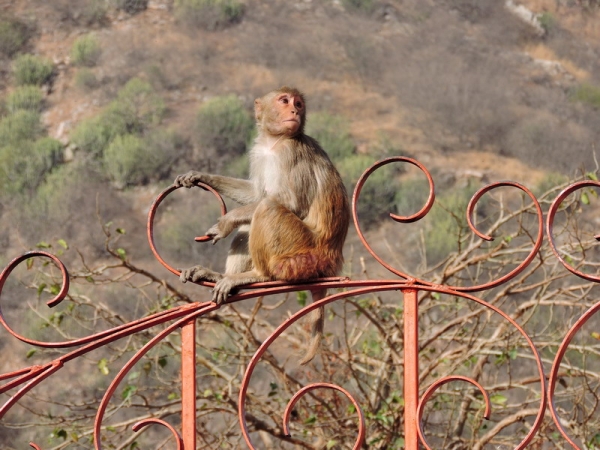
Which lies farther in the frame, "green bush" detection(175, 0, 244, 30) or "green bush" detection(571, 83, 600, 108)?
"green bush" detection(175, 0, 244, 30)

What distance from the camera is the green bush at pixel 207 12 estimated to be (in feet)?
93.6

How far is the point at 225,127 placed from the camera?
24234 millimetres

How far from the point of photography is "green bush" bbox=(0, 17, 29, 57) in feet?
90.6

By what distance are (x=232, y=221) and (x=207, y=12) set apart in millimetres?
25016

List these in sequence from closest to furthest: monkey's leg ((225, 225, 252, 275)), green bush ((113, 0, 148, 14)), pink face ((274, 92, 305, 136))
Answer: monkey's leg ((225, 225, 252, 275))
pink face ((274, 92, 305, 136))
green bush ((113, 0, 148, 14))

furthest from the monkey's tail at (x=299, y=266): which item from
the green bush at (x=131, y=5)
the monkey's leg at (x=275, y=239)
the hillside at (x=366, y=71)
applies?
the green bush at (x=131, y=5)

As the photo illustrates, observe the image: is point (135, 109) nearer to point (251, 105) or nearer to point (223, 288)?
point (251, 105)

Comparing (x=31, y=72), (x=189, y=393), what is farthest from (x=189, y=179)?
(x=31, y=72)

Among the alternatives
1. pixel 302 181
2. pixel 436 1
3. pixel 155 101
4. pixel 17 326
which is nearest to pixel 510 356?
pixel 302 181

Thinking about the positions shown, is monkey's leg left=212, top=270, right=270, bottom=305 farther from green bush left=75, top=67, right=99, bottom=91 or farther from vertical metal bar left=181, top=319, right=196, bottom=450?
green bush left=75, top=67, right=99, bottom=91

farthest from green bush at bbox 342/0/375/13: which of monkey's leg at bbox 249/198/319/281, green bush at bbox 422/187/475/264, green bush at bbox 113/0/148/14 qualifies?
monkey's leg at bbox 249/198/319/281

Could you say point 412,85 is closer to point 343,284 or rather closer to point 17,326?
point 17,326

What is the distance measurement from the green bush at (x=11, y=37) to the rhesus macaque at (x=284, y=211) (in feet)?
78.7

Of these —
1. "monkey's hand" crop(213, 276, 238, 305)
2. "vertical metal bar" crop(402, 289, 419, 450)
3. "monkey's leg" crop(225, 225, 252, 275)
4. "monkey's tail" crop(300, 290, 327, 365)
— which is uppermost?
"vertical metal bar" crop(402, 289, 419, 450)
